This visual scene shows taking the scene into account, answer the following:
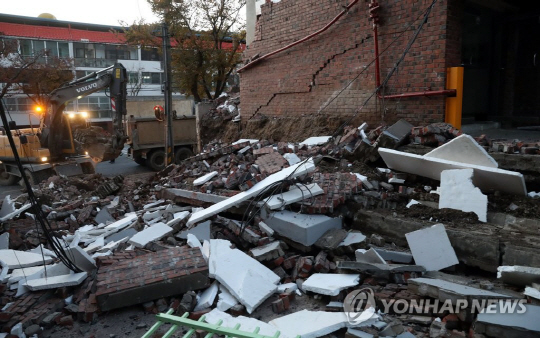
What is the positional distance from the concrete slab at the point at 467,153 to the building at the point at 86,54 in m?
29.0

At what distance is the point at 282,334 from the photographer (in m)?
3.17

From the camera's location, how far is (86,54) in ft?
113

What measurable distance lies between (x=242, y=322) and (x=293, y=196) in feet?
6.79

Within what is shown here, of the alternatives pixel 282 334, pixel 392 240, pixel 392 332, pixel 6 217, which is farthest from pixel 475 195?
pixel 6 217

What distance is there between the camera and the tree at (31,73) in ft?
74.3

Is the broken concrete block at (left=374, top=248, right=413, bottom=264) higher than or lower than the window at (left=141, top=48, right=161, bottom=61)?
lower

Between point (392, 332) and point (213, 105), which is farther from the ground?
point (213, 105)

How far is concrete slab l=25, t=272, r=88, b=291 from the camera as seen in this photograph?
13.2 feet

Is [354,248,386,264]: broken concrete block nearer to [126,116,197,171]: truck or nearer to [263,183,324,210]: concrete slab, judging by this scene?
[263,183,324,210]: concrete slab

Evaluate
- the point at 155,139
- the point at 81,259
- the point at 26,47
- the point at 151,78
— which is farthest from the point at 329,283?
the point at 151,78

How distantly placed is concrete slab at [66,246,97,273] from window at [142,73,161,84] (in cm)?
3565

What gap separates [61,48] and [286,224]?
35.6m

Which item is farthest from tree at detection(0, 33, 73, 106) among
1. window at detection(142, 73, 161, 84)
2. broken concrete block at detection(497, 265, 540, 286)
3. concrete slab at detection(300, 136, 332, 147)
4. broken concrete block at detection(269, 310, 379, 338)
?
broken concrete block at detection(497, 265, 540, 286)

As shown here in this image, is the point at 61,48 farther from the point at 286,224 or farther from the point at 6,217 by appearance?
the point at 286,224
